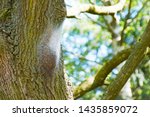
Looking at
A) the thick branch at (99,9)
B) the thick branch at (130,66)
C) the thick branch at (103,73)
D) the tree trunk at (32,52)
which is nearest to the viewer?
the tree trunk at (32,52)

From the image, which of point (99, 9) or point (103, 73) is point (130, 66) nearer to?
point (103, 73)

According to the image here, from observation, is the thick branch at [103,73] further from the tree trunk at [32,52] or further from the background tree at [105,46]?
the tree trunk at [32,52]

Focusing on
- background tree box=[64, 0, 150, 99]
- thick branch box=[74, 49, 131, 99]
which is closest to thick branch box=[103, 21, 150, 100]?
background tree box=[64, 0, 150, 99]

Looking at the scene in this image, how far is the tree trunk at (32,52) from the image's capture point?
10.5 ft

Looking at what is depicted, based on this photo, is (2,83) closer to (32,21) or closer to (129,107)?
(32,21)

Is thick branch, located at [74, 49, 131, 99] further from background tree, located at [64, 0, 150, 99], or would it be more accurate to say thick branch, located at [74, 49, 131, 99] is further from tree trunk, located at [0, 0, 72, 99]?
tree trunk, located at [0, 0, 72, 99]

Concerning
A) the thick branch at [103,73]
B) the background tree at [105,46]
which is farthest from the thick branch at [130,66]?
the thick branch at [103,73]

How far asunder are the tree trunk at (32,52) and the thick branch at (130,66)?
2.71 feet

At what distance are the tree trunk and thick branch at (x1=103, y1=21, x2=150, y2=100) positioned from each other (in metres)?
0.82

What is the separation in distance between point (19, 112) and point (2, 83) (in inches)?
13.2

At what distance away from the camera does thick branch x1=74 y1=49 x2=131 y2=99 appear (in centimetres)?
485

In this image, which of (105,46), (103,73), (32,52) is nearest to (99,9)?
(103,73)

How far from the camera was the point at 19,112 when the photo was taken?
3.39m

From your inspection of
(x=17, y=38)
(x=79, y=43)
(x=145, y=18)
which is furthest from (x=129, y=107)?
(x=79, y=43)
